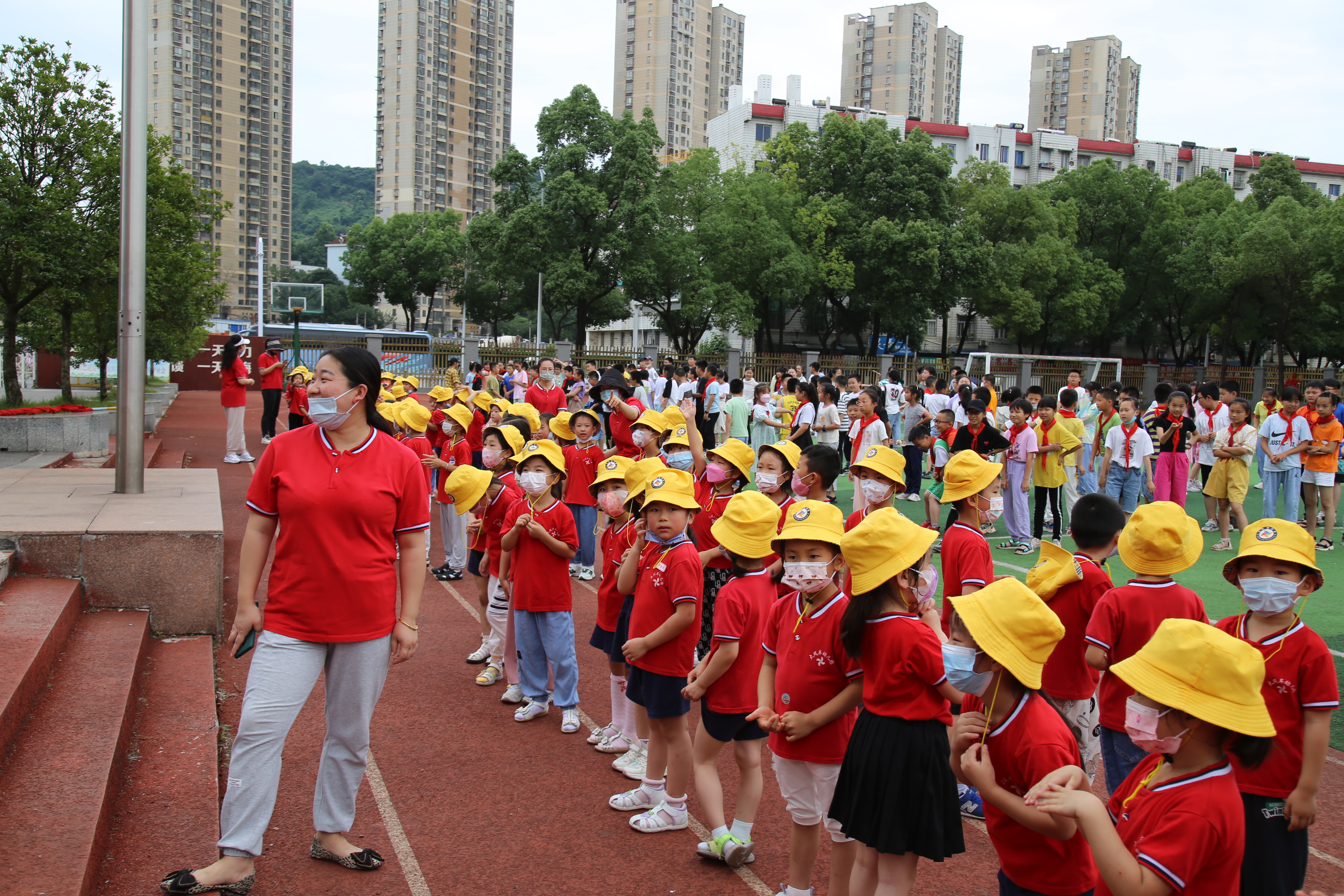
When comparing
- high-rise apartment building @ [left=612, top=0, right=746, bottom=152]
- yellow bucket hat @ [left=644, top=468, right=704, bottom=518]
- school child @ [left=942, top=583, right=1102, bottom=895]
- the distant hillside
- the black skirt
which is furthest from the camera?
high-rise apartment building @ [left=612, top=0, right=746, bottom=152]

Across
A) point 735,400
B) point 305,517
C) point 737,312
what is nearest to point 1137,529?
point 305,517

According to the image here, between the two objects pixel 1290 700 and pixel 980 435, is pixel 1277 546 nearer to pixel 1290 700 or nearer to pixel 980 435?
pixel 1290 700

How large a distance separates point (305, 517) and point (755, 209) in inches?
1699

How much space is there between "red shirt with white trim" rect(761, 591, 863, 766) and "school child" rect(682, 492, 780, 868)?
0.42 metres

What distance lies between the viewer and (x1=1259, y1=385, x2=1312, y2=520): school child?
11732 millimetres

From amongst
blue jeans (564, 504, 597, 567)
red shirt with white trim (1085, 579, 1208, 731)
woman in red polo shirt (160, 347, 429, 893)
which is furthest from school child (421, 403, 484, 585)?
red shirt with white trim (1085, 579, 1208, 731)

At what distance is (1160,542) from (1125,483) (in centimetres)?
818

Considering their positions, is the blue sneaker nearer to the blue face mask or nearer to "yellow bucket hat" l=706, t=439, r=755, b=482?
"yellow bucket hat" l=706, t=439, r=755, b=482

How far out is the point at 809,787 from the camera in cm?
374

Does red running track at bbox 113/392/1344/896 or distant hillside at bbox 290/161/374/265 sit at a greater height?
distant hillside at bbox 290/161/374/265

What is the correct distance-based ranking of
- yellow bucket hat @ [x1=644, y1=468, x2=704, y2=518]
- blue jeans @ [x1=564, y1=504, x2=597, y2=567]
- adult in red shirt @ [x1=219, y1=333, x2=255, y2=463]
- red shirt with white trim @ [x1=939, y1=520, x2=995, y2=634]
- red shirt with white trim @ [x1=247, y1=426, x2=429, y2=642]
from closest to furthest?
red shirt with white trim @ [x1=247, y1=426, x2=429, y2=642] → yellow bucket hat @ [x1=644, y1=468, x2=704, y2=518] → red shirt with white trim @ [x1=939, y1=520, x2=995, y2=634] → blue jeans @ [x1=564, y1=504, x2=597, y2=567] → adult in red shirt @ [x1=219, y1=333, x2=255, y2=463]

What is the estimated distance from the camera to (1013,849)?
2822 mm

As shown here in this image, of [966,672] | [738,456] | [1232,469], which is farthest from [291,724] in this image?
[1232,469]

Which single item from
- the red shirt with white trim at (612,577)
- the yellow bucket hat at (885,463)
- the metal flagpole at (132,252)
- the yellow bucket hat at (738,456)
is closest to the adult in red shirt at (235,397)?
the metal flagpole at (132,252)
